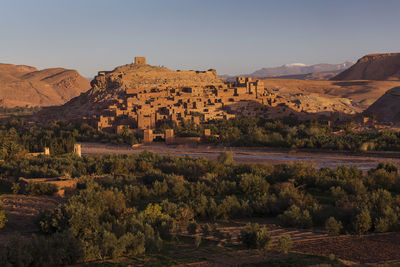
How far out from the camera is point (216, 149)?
2631cm

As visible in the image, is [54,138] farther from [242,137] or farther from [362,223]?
[362,223]

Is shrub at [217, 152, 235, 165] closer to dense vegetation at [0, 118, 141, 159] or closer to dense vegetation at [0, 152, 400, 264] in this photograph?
dense vegetation at [0, 152, 400, 264]

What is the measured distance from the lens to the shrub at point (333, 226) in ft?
30.4

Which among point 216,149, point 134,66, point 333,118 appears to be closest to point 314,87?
point 134,66

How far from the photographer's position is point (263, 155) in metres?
23.7

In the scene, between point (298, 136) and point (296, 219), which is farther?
point (298, 136)

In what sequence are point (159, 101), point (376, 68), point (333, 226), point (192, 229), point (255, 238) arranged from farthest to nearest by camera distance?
1. point (376, 68)
2. point (159, 101)
3. point (192, 229)
4. point (333, 226)
5. point (255, 238)

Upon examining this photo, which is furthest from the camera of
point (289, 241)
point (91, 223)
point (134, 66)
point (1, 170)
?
point (134, 66)

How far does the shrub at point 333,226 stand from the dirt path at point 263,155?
9785mm

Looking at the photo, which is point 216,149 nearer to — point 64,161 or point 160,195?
point 64,161

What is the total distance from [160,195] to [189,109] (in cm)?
2480

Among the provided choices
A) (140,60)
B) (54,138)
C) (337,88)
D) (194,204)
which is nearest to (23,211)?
(194,204)

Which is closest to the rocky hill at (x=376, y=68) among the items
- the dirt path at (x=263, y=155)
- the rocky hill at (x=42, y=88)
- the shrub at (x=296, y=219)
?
the rocky hill at (x=42, y=88)

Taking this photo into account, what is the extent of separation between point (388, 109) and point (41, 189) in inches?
1152
